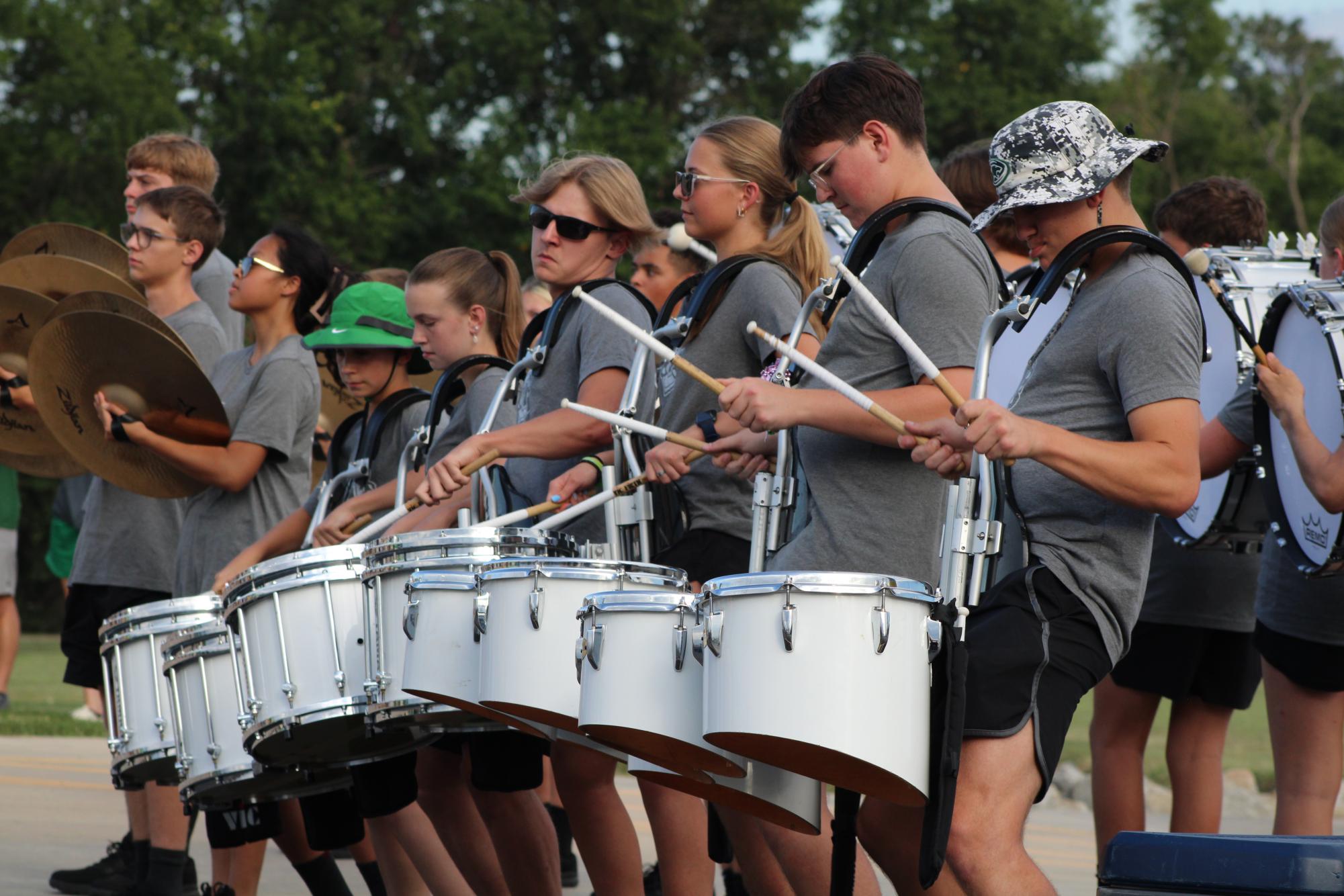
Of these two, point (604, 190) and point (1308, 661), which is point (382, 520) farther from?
point (1308, 661)

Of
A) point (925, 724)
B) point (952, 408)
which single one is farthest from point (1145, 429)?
point (925, 724)

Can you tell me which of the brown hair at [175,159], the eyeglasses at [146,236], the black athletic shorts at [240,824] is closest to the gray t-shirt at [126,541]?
the eyeglasses at [146,236]

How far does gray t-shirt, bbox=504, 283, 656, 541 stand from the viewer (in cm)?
454

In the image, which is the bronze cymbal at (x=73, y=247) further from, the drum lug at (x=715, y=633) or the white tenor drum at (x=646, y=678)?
the drum lug at (x=715, y=633)

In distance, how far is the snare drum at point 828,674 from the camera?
9.19 ft

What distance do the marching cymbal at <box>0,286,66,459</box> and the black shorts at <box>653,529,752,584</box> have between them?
2.92 meters

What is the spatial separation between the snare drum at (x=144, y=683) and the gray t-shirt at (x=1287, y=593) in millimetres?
2861

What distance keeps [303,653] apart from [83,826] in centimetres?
381

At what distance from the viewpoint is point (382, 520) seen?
470cm

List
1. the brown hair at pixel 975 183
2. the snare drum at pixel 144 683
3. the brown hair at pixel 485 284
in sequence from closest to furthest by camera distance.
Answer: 1. the snare drum at pixel 144 683
2. the brown hair at pixel 975 183
3. the brown hair at pixel 485 284

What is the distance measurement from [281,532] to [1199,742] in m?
2.89

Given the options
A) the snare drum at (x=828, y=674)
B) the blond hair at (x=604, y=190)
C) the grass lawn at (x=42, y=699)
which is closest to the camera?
the snare drum at (x=828, y=674)

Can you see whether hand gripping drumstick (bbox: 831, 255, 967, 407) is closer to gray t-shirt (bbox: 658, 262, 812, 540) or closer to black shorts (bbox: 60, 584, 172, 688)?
gray t-shirt (bbox: 658, 262, 812, 540)

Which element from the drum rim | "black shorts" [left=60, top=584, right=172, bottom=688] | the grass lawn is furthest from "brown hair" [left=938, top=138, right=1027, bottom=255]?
the grass lawn
